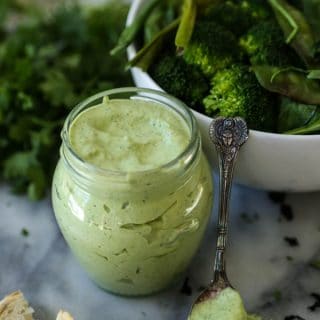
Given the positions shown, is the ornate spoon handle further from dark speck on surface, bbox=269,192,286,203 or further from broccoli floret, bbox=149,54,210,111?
dark speck on surface, bbox=269,192,286,203

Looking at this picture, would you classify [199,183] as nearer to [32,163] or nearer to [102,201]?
[102,201]

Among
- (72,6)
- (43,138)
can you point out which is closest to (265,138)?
(43,138)

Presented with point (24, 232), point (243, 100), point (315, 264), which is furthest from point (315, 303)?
point (24, 232)

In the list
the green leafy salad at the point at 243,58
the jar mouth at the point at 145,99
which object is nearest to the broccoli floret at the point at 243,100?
the green leafy salad at the point at 243,58

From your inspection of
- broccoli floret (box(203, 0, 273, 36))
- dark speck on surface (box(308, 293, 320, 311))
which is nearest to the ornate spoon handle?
dark speck on surface (box(308, 293, 320, 311))

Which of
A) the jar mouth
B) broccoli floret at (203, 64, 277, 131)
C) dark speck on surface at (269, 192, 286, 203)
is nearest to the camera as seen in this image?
the jar mouth

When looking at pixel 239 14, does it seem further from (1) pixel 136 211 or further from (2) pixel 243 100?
(1) pixel 136 211
